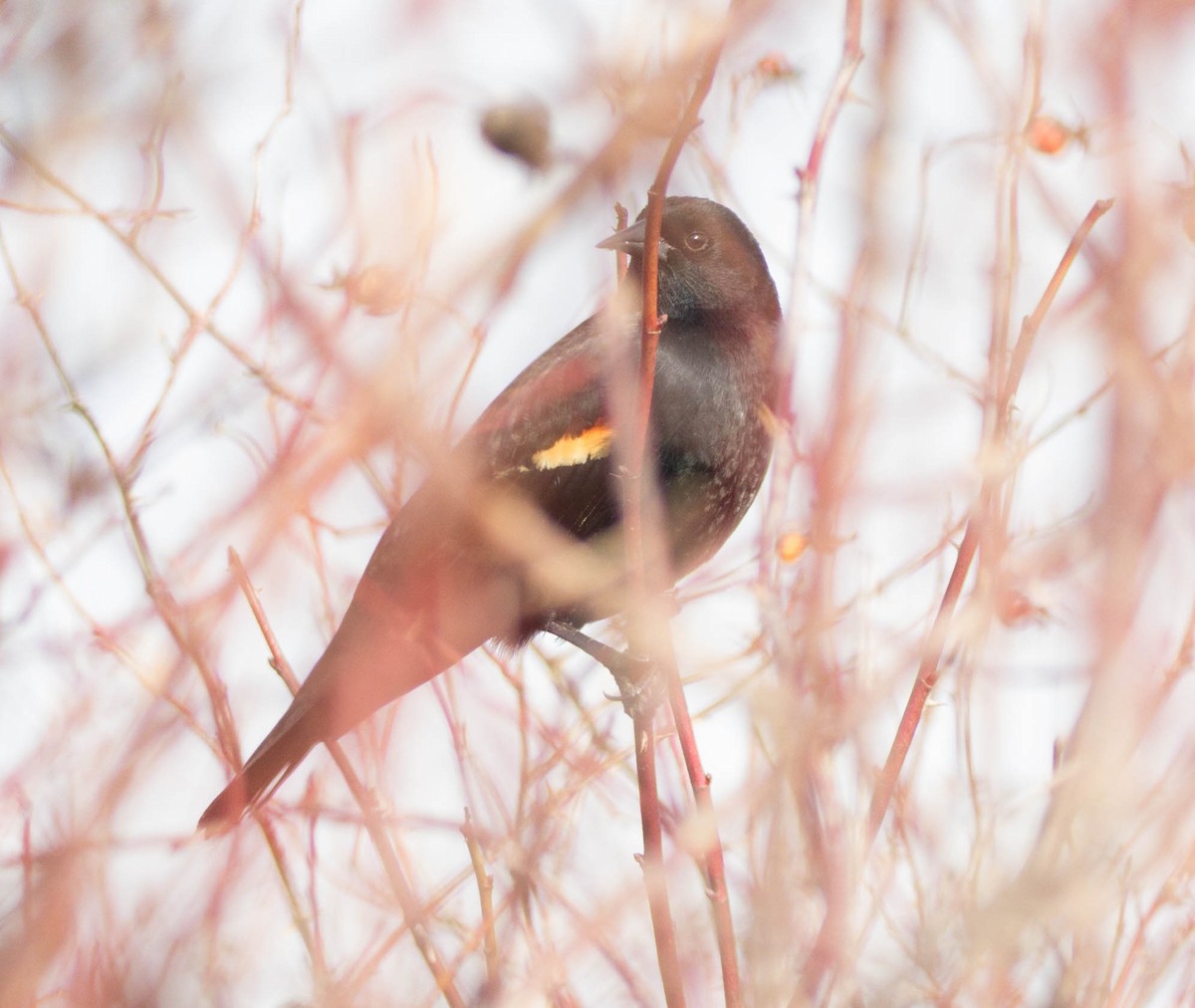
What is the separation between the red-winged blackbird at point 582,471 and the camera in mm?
3275

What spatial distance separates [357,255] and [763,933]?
93cm

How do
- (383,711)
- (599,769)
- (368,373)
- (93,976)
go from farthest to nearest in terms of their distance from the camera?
(599,769), (383,711), (93,976), (368,373)

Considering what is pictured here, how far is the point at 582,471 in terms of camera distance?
3.48 meters

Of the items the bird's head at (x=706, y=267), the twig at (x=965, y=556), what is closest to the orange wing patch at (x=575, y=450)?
the bird's head at (x=706, y=267)

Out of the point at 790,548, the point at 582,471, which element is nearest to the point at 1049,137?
the point at 790,548

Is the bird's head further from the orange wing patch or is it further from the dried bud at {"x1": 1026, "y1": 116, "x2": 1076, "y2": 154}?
the dried bud at {"x1": 1026, "y1": 116, "x2": 1076, "y2": 154}

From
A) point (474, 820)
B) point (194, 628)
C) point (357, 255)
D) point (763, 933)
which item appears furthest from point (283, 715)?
point (763, 933)

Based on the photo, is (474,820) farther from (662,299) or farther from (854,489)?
(662,299)

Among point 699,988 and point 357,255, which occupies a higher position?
point 357,255

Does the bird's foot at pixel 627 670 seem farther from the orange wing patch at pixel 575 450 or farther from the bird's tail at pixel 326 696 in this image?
the orange wing patch at pixel 575 450

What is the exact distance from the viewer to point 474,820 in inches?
88.0

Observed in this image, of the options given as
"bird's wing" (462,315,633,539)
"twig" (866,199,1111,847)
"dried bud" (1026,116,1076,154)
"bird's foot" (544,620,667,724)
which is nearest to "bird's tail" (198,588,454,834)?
"bird's foot" (544,620,667,724)

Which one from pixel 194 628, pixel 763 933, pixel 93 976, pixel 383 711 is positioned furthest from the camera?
pixel 383 711

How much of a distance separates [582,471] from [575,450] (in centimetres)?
6
